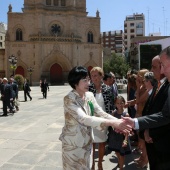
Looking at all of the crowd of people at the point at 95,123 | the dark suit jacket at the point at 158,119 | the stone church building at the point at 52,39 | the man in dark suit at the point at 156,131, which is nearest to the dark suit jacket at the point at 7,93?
the crowd of people at the point at 95,123

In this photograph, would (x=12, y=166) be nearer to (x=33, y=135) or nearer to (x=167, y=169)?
(x=33, y=135)

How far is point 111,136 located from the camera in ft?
17.2

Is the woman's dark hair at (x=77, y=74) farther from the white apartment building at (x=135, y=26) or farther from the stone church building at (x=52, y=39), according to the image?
the white apartment building at (x=135, y=26)

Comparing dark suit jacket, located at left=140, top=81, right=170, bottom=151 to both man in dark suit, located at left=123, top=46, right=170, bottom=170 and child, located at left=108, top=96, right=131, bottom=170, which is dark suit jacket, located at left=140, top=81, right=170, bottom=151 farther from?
child, located at left=108, top=96, right=131, bottom=170

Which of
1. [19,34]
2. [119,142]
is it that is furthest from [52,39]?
[119,142]

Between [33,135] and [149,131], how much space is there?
18.1 ft

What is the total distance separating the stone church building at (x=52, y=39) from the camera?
48.6 metres

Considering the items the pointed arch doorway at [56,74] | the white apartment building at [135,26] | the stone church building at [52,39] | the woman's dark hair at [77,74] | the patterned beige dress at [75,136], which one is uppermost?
the white apartment building at [135,26]

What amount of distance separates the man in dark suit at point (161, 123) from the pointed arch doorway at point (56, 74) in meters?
47.7

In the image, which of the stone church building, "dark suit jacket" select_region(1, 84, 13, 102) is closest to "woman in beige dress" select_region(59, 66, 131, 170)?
"dark suit jacket" select_region(1, 84, 13, 102)

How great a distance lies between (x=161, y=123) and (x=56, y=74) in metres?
48.4

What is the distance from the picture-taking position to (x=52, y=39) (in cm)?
4925

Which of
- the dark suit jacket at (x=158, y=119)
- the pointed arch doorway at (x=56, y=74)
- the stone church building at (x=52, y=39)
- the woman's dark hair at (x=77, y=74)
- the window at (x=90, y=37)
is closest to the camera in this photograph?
→ the dark suit jacket at (x=158, y=119)

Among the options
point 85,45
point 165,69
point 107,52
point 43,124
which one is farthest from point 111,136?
point 107,52
